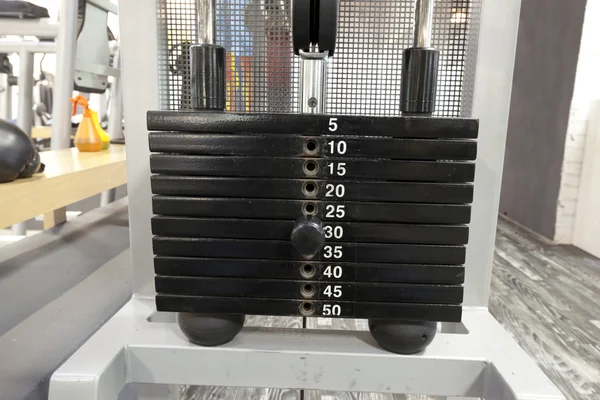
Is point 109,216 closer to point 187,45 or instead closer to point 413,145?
point 187,45

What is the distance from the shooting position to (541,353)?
1.41 m

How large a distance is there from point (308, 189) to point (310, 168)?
0.9 inches

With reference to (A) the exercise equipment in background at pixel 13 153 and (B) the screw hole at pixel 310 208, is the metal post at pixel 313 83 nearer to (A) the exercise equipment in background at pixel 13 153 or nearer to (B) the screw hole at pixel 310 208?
(B) the screw hole at pixel 310 208

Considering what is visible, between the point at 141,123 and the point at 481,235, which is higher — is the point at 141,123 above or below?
above

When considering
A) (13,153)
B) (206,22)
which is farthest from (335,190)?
(13,153)

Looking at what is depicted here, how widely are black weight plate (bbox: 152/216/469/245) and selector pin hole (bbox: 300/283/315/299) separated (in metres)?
0.06

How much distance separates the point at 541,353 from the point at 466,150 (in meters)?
1.26

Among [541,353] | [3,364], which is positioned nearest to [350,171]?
[3,364]

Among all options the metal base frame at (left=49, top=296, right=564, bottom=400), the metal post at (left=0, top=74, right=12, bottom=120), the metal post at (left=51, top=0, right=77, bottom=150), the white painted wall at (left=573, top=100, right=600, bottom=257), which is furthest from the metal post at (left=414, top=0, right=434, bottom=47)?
the metal post at (left=0, top=74, right=12, bottom=120)

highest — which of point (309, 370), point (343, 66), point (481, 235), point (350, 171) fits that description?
point (343, 66)

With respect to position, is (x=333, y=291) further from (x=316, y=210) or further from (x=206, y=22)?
(x=206, y=22)

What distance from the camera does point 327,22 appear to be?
0.43 meters

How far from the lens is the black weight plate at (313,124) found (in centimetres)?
44

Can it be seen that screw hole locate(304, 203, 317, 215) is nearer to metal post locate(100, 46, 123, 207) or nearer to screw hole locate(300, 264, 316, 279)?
screw hole locate(300, 264, 316, 279)
